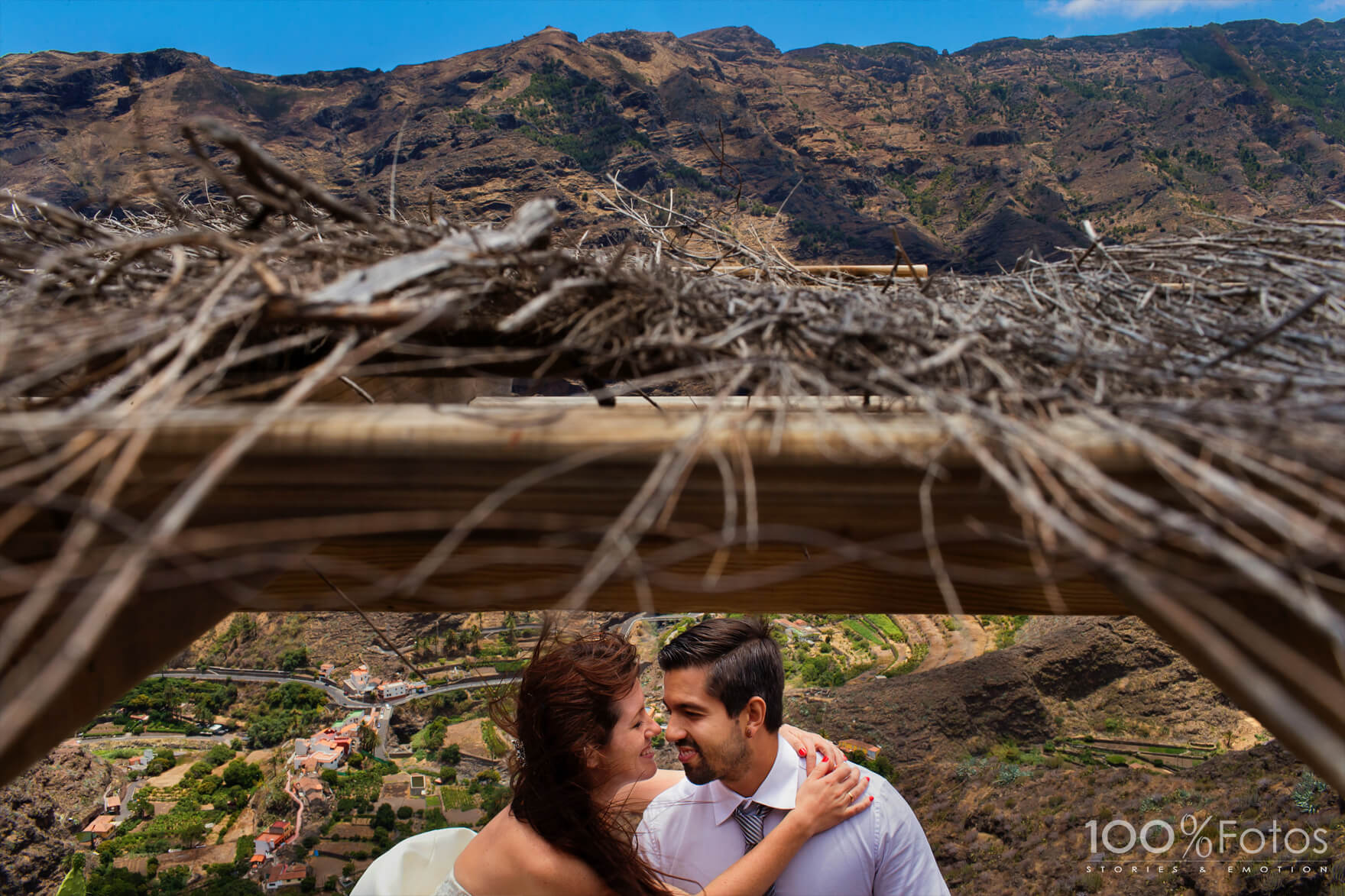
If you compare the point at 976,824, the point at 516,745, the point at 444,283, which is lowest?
the point at 976,824

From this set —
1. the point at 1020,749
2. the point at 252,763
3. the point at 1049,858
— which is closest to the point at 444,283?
the point at 1049,858

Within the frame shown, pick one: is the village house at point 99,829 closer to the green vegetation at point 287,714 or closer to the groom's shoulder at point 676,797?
the green vegetation at point 287,714

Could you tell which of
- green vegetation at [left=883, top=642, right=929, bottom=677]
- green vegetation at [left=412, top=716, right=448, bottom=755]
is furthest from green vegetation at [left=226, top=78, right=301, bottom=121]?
green vegetation at [left=883, top=642, right=929, bottom=677]

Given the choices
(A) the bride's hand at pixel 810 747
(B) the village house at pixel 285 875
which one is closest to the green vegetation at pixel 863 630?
(B) the village house at pixel 285 875

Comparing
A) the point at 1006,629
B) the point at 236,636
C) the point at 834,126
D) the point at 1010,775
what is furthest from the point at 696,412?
the point at 834,126

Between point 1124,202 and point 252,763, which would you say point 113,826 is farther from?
point 1124,202

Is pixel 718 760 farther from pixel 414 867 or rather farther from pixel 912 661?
pixel 912 661

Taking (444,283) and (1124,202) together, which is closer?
(444,283)

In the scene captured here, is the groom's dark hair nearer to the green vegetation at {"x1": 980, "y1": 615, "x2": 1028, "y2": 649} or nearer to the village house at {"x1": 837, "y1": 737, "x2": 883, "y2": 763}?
the village house at {"x1": 837, "y1": 737, "x2": 883, "y2": 763}
